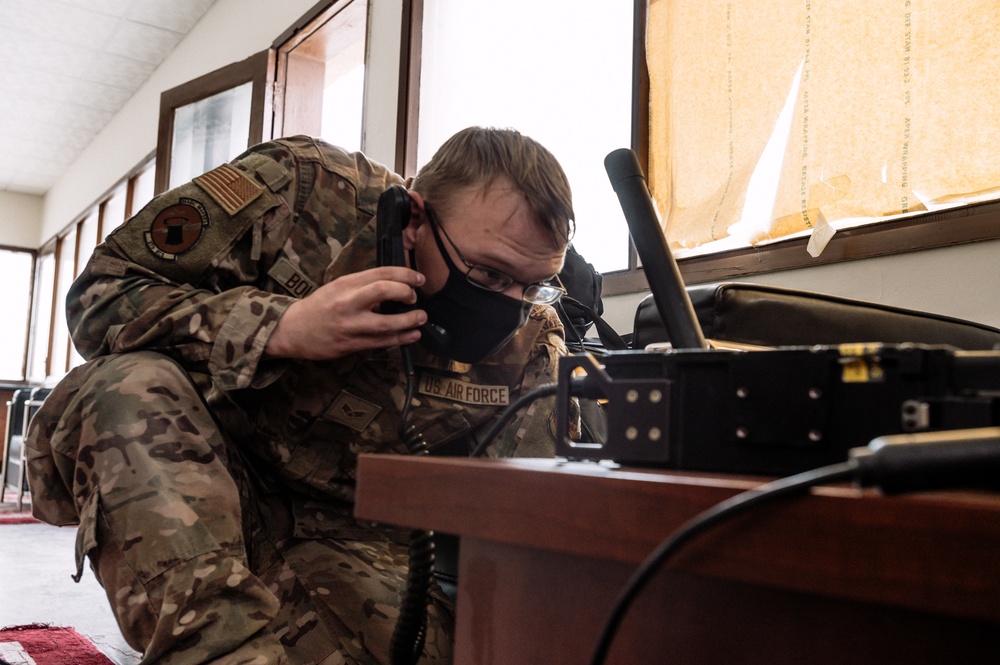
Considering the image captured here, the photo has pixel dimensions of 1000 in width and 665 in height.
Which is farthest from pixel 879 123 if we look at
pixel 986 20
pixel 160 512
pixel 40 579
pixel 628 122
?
pixel 40 579

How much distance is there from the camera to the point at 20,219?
327 inches

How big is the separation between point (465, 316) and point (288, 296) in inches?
9.5

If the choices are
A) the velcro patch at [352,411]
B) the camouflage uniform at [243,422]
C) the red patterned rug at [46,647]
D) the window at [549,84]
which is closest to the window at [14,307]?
the window at [549,84]

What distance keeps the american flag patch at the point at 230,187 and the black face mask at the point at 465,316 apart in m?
0.27

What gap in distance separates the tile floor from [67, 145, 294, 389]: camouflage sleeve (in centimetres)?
64

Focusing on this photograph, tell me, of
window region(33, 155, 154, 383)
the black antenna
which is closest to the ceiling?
window region(33, 155, 154, 383)

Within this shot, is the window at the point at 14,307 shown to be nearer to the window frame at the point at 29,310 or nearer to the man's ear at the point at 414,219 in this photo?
the window frame at the point at 29,310

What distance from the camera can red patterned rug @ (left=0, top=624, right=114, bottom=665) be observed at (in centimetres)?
132

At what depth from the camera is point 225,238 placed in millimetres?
1132

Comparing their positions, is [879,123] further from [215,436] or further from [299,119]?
[299,119]

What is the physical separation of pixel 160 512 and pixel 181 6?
442 cm

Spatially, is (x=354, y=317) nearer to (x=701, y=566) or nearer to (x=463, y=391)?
(x=463, y=391)

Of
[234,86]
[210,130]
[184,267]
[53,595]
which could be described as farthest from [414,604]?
[210,130]

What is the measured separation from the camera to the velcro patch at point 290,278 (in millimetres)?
1156
